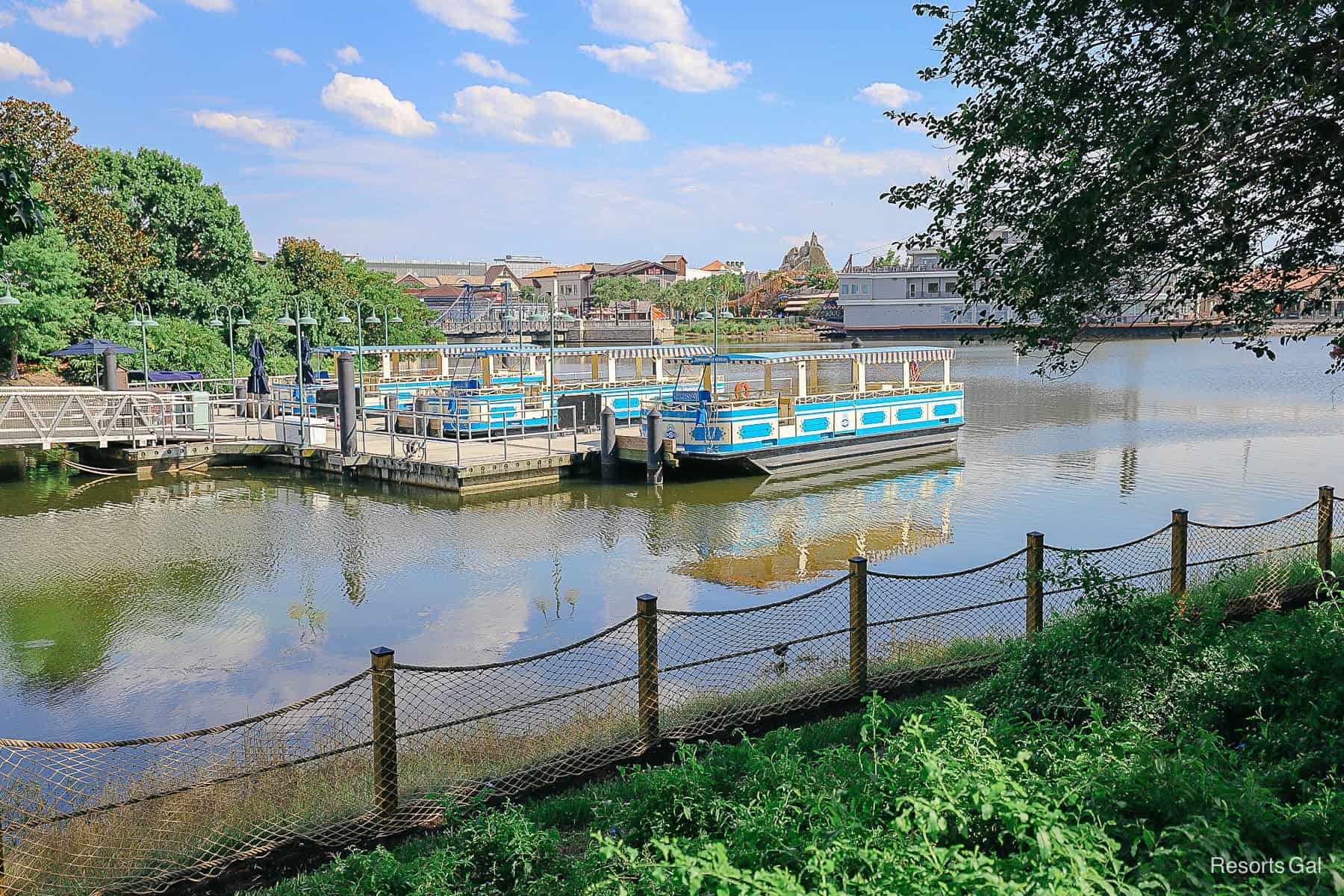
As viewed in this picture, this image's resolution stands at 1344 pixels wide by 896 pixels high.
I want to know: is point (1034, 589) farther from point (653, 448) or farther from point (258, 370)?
point (258, 370)

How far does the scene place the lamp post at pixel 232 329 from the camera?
32906 millimetres

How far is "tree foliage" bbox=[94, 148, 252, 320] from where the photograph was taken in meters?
38.6

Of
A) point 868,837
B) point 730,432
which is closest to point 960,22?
point 868,837

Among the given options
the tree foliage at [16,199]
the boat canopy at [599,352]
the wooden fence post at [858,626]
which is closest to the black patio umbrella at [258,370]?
the boat canopy at [599,352]

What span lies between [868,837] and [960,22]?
688 cm

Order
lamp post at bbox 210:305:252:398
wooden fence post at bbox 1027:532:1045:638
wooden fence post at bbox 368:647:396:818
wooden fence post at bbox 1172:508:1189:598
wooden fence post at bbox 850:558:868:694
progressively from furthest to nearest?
1. lamp post at bbox 210:305:252:398
2. wooden fence post at bbox 1172:508:1189:598
3. wooden fence post at bbox 1027:532:1045:638
4. wooden fence post at bbox 850:558:868:694
5. wooden fence post at bbox 368:647:396:818

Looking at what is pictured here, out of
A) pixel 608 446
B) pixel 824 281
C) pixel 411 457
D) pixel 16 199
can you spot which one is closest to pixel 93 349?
pixel 411 457

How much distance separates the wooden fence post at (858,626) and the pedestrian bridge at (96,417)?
19868 mm

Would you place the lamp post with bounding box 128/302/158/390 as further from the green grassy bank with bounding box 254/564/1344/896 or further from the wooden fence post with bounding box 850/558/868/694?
the green grassy bank with bounding box 254/564/1344/896

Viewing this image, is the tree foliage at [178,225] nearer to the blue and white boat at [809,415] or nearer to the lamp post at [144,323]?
the lamp post at [144,323]

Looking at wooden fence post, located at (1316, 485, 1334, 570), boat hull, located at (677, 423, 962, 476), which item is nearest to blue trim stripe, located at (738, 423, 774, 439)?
boat hull, located at (677, 423, 962, 476)

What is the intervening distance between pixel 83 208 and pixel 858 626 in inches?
1378

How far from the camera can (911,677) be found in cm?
850

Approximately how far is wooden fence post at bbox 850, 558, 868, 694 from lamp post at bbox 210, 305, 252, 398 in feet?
91.1
